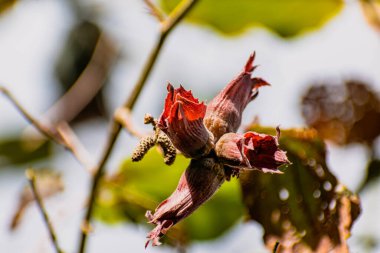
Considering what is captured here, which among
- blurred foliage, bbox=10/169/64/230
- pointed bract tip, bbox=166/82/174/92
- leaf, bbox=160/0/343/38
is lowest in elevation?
blurred foliage, bbox=10/169/64/230

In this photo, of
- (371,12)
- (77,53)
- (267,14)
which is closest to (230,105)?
(371,12)

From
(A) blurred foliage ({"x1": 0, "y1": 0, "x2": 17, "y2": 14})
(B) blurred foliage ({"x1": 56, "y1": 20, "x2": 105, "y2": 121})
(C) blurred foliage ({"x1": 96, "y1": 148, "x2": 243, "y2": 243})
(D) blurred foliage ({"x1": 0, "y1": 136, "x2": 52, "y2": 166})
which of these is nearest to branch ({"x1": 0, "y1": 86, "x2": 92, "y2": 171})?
(C) blurred foliage ({"x1": 96, "y1": 148, "x2": 243, "y2": 243})

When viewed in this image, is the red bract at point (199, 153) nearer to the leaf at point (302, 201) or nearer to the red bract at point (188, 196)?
the red bract at point (188, 196)

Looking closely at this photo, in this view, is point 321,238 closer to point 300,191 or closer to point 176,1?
point 300,191

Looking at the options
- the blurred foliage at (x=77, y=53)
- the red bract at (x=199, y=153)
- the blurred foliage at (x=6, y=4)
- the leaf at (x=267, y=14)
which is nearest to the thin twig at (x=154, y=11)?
the red bract at (x=199, y=153)

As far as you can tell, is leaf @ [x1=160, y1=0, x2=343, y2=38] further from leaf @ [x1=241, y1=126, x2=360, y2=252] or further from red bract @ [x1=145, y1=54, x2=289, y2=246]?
red bract @ [x1=145, y1=54, x2=289, y2=246]

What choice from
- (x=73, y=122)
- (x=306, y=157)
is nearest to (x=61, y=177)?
(x=73, y=122)

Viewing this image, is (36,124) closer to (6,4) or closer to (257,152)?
(257,152)
